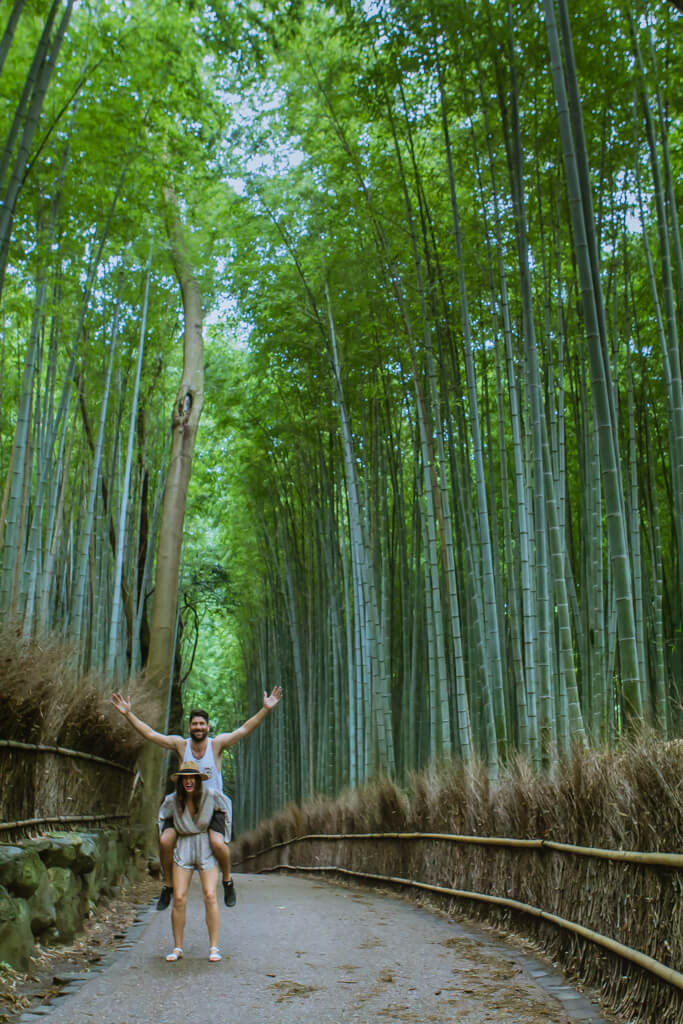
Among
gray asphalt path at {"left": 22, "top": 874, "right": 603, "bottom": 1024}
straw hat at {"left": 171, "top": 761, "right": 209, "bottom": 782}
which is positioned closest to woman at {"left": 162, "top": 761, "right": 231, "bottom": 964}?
straw hat at {"left": 171, "top": 761, "right": 209, "bottom": 782}

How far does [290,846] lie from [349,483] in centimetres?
495

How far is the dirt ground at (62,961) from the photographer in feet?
9.14

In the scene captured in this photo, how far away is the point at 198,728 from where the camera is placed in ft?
12.1

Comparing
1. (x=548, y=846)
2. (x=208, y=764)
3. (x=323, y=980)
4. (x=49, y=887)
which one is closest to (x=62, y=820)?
(x=49, y=887)

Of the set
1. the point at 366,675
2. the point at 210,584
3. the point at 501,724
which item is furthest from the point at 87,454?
the point at 501,724

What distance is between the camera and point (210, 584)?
14.8 metres

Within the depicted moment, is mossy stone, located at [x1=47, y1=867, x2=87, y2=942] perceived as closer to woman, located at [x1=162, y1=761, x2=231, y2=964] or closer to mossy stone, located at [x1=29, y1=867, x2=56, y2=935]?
mossy stone, located at [x1=29, y1=867, x2=56, y2=935]

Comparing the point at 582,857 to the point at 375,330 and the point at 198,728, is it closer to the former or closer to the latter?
the point at 198,728

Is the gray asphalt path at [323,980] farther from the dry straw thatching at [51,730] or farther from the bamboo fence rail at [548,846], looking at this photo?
the dry straw thatching at [51,730]

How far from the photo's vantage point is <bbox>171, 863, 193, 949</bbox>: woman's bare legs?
3.44 m

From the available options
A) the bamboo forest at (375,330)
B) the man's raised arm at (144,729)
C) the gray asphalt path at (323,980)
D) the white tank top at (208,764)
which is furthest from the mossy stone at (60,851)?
the bamboo forest at (375,330)

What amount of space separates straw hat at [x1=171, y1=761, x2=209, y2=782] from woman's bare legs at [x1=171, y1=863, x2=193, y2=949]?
34cm

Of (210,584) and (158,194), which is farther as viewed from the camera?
(210,584)

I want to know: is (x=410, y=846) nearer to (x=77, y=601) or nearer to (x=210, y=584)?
(x=77, y=601)
